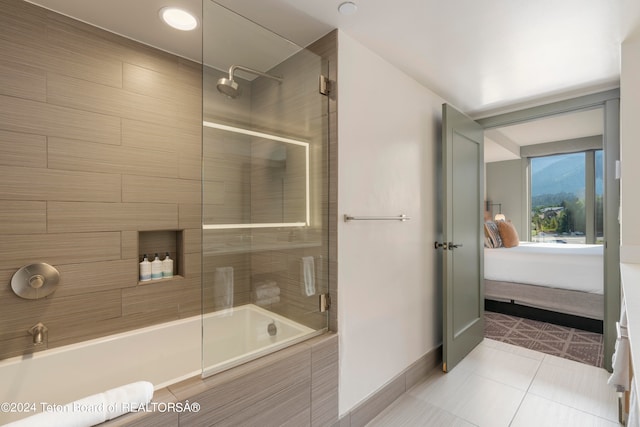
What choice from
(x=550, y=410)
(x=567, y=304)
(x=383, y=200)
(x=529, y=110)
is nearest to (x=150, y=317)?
(x=383, y=200)

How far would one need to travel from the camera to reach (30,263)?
157cm

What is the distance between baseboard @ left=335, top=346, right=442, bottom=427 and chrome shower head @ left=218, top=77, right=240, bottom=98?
1847mm

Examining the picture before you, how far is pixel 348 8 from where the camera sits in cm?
153

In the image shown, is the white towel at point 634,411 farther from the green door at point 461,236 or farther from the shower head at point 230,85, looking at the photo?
the shower head at point 230,85

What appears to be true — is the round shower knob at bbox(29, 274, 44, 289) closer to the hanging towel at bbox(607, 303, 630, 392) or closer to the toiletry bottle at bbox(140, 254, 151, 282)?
the toiletry bottle at bbox(140, 254, 151, 282)

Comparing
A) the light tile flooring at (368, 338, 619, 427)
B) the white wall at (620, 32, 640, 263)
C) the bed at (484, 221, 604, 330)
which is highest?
the white wall at (620, 32, 640, 263)

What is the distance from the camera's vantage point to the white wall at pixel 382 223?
71.1 inches

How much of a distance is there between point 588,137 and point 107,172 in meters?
7.04

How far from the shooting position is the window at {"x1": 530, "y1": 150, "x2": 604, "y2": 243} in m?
5.40

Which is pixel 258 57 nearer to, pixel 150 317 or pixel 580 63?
pixel 150 317

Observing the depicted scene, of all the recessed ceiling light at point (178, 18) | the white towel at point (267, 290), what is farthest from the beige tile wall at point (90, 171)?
the white towel at point (267, 290)

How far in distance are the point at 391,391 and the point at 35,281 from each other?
2.20 metres

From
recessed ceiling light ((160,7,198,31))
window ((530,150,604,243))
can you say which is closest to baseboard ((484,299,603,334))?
window ((530,150,604,243))

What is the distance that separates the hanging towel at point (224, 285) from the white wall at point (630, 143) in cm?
246
